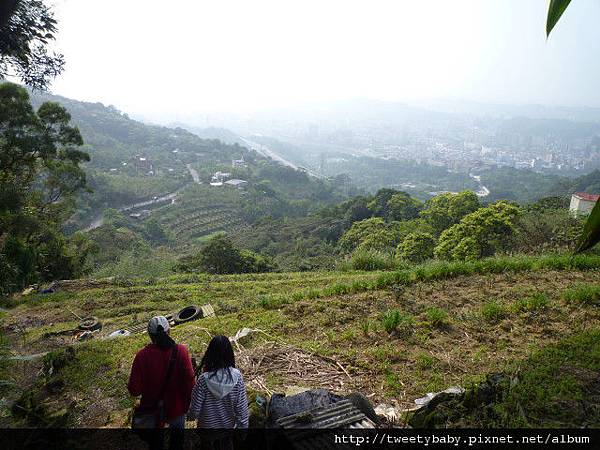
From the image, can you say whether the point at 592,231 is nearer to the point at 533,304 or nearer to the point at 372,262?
the point at 533,304

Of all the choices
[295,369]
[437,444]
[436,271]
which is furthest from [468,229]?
[437,444]

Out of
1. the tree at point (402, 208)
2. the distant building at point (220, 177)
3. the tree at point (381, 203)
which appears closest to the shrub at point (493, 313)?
the tree at point (402, 208)

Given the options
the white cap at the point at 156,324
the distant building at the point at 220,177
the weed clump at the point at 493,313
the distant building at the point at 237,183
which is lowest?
the distant building at the point at 237,183

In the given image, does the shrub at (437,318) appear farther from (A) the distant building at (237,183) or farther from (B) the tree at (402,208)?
(A) the distant building at (237,183)

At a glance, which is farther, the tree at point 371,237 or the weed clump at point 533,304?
the tree at point 371,237

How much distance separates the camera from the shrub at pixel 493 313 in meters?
5.39

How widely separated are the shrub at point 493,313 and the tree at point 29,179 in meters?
11.3

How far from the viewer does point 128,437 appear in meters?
3.75

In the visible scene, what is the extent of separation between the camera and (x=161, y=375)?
107 inches

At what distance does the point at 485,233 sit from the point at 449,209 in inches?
470

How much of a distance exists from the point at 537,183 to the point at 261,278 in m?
85.6

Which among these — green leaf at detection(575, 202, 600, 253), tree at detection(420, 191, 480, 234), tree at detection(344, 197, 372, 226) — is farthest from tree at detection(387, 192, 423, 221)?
green leaf at detection(575, 202, 600, 253)

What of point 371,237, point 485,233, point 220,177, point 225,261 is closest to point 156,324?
point 225,261

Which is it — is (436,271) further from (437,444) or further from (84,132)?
(84,132)
